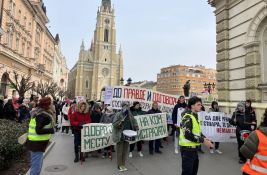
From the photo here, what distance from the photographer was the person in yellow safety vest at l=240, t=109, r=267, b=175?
2.98 m

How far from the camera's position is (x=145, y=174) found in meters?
6.59

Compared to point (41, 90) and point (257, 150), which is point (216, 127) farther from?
point (41, 90)

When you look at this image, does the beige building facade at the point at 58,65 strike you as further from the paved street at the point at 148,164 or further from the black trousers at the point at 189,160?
the black trousers at the point at 189,160

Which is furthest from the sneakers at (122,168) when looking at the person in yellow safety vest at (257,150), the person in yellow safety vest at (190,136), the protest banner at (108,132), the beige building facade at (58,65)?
the beige building facade at (58,65)

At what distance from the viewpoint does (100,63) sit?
113188mm

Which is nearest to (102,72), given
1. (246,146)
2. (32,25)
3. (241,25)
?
(32,25)

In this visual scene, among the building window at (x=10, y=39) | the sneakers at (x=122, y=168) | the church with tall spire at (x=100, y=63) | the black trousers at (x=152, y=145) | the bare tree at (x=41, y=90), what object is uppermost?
the church with tall spire at (x=100, y=63)

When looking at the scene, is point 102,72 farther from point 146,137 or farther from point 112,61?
point 146,137

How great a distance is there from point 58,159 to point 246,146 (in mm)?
6825

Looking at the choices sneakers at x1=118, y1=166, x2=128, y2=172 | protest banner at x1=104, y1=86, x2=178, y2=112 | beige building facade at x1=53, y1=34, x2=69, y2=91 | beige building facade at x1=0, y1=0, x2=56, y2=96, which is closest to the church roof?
beige building facade at x1=53, y1=34, x2=69, y2=91

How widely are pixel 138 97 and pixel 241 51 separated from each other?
5.76 meters

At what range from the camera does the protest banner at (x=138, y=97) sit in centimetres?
1133

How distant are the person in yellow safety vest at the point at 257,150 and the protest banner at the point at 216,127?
659cm

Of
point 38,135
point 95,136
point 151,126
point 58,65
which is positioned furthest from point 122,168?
point 58,65
